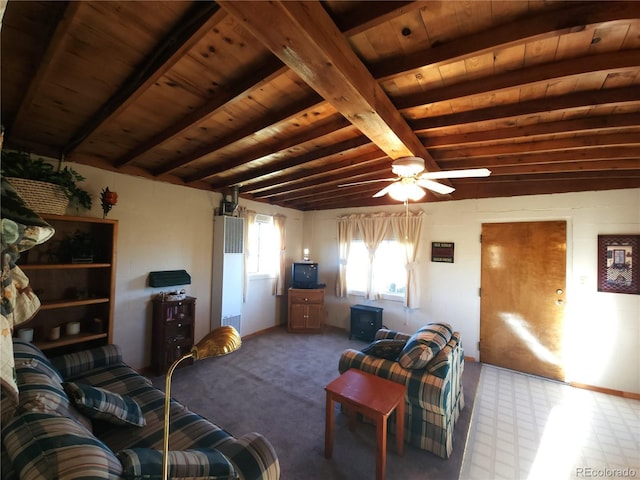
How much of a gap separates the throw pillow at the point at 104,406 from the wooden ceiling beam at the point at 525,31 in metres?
2.51

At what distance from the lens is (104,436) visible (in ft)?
5.16

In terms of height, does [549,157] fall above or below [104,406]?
above

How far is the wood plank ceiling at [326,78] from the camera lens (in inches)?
43.4

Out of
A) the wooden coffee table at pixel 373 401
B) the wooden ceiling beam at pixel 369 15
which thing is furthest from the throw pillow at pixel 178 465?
the wooden ceiling beam at pixel 369 15

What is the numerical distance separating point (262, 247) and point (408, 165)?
3322 mm

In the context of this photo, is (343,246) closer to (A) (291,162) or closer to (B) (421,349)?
(A) (291,162)

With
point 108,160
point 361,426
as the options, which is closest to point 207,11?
point 108,160

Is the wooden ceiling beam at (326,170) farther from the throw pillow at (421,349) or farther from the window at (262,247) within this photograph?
the throw pillow at (421,349)

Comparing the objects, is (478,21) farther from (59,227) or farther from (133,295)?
(133,295)

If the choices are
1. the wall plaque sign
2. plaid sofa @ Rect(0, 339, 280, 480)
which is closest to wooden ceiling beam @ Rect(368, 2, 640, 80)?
plaid sofa @ Rect(0, 339, 280, 480)

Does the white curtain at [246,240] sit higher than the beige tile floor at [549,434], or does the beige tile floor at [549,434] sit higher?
the white curtain at [246,240]

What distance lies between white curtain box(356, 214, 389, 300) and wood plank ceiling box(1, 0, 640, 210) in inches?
77.1

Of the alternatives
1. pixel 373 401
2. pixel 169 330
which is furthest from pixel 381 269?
pixel 169 330

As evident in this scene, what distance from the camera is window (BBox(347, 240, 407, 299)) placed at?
4512 millimetres
